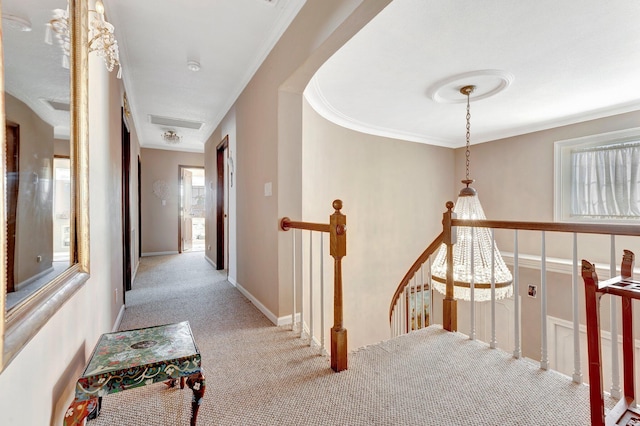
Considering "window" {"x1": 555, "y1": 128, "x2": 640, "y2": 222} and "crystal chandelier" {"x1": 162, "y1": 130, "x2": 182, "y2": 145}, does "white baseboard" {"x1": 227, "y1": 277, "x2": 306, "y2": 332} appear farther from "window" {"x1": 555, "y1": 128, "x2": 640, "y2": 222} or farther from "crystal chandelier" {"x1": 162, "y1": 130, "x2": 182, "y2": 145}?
"window" {"x1": 555, "y1": 128, "x2": 640, "y2": 222}

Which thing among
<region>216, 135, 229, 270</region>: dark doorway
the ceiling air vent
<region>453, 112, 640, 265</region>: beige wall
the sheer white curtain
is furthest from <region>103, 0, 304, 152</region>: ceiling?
the sheer white curtain

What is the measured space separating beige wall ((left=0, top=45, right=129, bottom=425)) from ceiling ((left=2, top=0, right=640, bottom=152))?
65cm

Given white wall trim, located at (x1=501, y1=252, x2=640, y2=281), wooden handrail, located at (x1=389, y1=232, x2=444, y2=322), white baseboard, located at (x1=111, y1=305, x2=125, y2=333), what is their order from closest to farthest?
white baseboard, located at (x1=111, y1=305, x2=125, y2=333)
wooden handrail, located at (x1=389, y1=232, x2=444, y2=322)
white wall trim, located at (x1=501, y1=252, x2=640, y2=281)

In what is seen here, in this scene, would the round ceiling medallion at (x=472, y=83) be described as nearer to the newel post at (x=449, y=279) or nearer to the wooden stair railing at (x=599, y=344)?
the newel post at (x=449, y=279)

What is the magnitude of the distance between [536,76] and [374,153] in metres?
2.18

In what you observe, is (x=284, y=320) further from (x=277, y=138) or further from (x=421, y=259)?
(x=277, y=138)

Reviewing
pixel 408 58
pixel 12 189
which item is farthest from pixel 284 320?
pixel 408 58

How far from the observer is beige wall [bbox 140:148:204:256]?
20.4ft

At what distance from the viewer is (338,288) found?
1.83 meters

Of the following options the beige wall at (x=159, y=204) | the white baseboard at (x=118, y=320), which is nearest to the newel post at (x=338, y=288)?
the white baseboard at (x=118, y=320)

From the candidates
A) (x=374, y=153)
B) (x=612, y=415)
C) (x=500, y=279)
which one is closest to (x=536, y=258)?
(x=500, y=279)

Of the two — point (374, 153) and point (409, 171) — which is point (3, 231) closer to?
point (374, 153)

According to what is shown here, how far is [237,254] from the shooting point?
3.60m

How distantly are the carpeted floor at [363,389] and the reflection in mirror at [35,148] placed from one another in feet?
3.01
